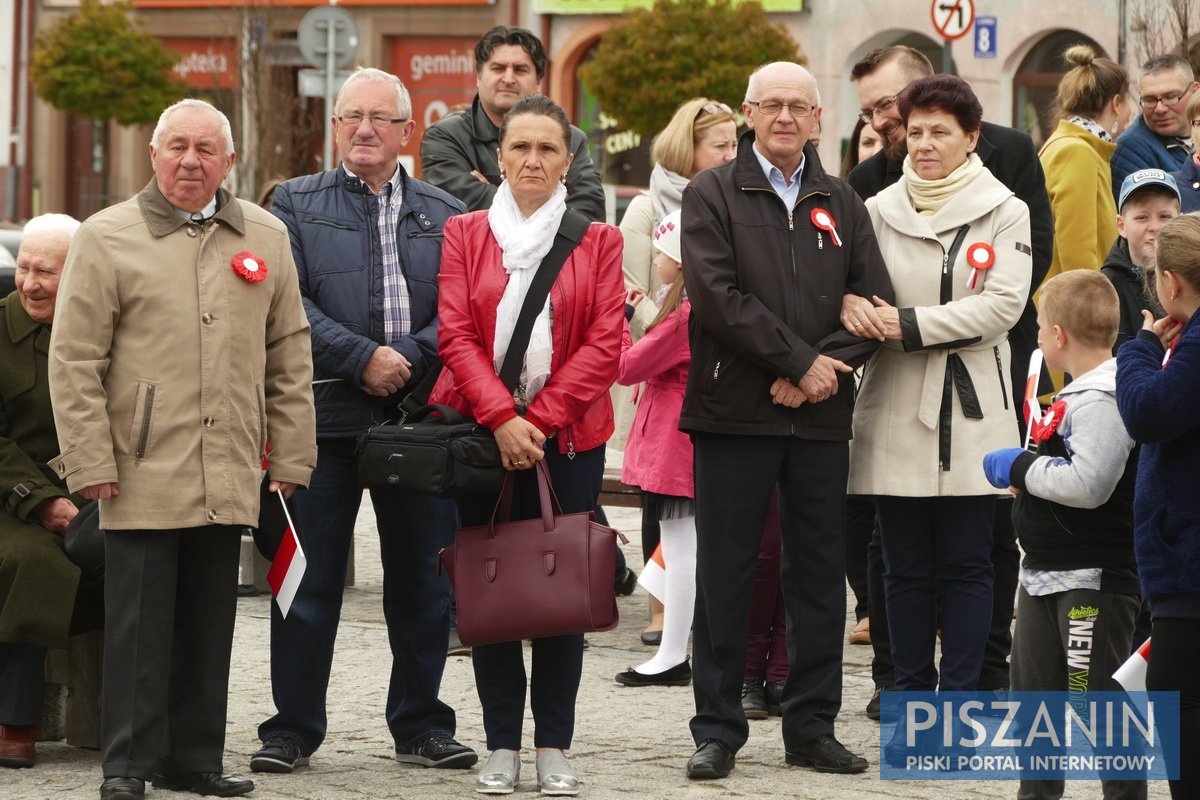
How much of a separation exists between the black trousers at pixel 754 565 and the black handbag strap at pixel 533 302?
0.71 metres

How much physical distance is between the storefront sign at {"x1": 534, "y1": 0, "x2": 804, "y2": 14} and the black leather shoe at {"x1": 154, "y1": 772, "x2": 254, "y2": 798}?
25.0 meters

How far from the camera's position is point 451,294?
6.12 metres

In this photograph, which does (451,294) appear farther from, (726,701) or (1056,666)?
(1056,666)

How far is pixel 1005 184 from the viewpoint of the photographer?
7293 mm

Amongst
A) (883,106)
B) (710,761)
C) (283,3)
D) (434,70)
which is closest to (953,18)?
(883,106)

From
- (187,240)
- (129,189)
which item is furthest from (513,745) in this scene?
(129,189)

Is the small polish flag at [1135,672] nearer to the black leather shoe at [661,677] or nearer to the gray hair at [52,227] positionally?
the black leather shoe at [661,677]

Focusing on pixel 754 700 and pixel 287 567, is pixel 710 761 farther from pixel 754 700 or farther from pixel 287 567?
pixel 287 567

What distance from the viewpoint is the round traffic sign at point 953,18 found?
720 inches

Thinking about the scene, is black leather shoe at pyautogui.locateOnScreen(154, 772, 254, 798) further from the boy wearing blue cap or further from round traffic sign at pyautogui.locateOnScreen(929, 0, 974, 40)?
round traffic sign at pyautogui.locateOnScreen(929, 0, 974, 40)

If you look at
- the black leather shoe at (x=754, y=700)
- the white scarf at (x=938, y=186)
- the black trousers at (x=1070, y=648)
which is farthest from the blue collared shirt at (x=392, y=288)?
the black trousers at (x=1070, y=648)

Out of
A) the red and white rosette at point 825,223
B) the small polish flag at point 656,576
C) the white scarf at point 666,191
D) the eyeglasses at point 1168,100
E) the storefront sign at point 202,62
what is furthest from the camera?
the storefront sign at point 202,62

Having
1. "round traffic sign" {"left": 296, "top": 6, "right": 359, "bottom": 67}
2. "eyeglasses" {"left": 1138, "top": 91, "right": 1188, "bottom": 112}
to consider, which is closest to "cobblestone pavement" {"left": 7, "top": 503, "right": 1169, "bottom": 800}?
"eyeglasses" {"left": 1138, "top": 91, "right": 1188, "bottom": 112}

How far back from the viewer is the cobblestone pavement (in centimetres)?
597
